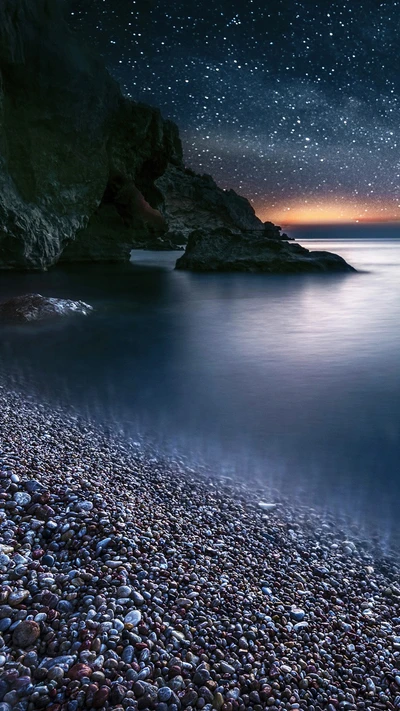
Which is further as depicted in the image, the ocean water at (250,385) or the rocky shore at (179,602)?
the ocean water at (250,385)

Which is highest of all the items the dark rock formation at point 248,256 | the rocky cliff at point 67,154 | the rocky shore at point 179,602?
the rocky cliff at point 67,154

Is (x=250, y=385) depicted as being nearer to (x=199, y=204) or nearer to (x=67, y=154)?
(x=67, y=154)

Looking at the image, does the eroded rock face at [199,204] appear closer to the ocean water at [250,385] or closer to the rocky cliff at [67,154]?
the rocky cliff at [67,154]

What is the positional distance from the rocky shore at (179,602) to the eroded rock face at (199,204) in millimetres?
61733

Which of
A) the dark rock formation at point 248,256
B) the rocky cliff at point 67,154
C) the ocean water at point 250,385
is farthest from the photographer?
the dark rock formation at point 248,256

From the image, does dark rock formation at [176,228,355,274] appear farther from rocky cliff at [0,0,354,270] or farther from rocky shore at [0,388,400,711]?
rocky shore at [0,388,400,711]

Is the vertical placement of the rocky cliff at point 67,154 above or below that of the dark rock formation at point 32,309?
above

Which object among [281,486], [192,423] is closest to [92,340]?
[192,423]

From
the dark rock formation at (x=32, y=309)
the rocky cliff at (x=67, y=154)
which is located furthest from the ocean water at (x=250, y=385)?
the rocky cliff at (x=67, y=154)

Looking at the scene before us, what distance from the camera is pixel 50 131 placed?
22.2 m

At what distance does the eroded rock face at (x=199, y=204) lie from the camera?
62847 millimetres

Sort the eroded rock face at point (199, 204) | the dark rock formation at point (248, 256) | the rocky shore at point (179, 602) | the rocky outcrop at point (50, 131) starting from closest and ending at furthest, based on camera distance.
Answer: the rocky shore at point (179, 602), the rocky outcrop at point (50, 131), the dark rock formation at point (248, 256), the eroded rock face at point (199, 204)

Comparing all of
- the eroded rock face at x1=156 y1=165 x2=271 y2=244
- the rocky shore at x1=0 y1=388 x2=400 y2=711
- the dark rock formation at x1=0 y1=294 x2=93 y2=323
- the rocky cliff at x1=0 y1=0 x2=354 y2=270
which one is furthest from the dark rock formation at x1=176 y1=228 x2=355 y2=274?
the eroded rock face at x1=156 y1=165 x2=271 y2=244

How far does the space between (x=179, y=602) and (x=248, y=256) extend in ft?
89.4
